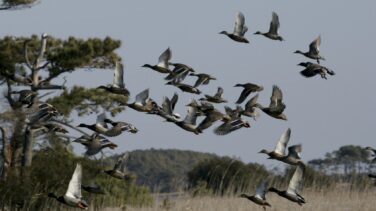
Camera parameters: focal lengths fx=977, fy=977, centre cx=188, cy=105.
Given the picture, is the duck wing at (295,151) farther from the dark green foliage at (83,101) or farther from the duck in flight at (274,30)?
the dark green foliage at (83,101)

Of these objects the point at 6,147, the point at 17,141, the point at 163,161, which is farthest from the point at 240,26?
the point at 163,161

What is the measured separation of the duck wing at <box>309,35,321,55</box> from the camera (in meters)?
19.2

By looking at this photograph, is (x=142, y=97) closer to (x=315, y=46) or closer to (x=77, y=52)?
(x=315, y=46)

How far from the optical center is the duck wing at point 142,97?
1872 centimetres

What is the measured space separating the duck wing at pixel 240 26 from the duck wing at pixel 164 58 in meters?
1.41

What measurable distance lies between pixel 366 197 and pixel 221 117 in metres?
5.20

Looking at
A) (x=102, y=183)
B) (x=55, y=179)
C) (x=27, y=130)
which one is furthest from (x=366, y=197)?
(x=27, y=130)

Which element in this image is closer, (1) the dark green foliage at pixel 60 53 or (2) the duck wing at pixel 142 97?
(2) the duck wing at pixel 142 97

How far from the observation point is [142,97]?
18.9m

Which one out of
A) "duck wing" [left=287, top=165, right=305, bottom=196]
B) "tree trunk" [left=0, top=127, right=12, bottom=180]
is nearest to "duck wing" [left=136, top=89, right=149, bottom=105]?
"duck wing" [left=287, top=165, right=305, bottom=196]

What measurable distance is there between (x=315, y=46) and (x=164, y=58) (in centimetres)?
300

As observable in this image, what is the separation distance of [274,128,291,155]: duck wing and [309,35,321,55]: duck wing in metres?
2.19

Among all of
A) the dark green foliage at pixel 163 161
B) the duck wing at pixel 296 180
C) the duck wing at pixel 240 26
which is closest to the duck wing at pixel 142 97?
the duck wing at pixel 240 26

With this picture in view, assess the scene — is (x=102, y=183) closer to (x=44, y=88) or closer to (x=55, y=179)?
(x=55, y=179)
